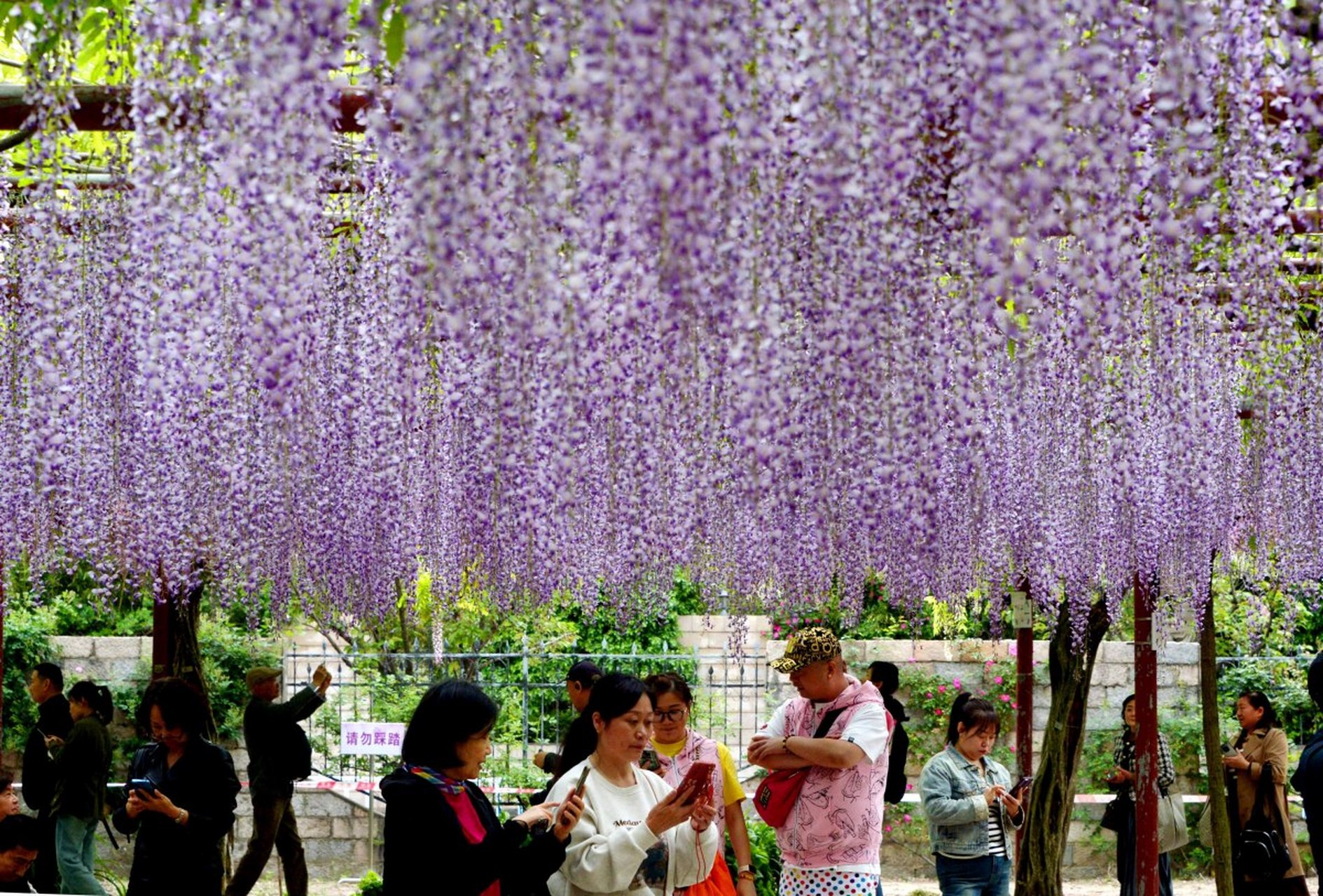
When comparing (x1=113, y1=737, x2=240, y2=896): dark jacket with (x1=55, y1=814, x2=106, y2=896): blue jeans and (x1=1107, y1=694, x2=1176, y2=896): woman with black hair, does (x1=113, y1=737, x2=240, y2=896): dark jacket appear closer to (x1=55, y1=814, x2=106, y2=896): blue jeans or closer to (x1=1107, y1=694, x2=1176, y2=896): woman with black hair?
(x1=55, y1=814, x2=106, y2=896): blue jeans

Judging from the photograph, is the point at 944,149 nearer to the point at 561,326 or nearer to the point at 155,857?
the point at 561,326

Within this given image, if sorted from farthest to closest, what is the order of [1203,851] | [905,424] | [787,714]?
[1203,851] → [787,714] → [905,424]

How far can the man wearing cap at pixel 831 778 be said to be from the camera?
13.5 feet

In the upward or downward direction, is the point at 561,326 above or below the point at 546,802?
above

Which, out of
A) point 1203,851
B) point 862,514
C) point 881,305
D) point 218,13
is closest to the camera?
point 218,13

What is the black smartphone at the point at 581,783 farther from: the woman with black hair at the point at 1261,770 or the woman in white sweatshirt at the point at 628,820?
the woman with black hair at the point at 1261,770

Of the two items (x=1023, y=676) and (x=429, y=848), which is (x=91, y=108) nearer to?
(x=429, y=848)

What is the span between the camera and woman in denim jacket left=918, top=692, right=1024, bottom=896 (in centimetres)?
548

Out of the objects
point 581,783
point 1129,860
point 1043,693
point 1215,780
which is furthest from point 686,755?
point 1043,693

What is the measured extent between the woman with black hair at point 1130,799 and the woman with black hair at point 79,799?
422 centimetres

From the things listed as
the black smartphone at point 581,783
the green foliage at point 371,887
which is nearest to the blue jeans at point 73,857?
the green foliage at point 371,887

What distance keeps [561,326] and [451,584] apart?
4.54 m

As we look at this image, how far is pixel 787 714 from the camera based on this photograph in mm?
4453

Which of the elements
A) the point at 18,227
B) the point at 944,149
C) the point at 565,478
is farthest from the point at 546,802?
the point at 18,227
